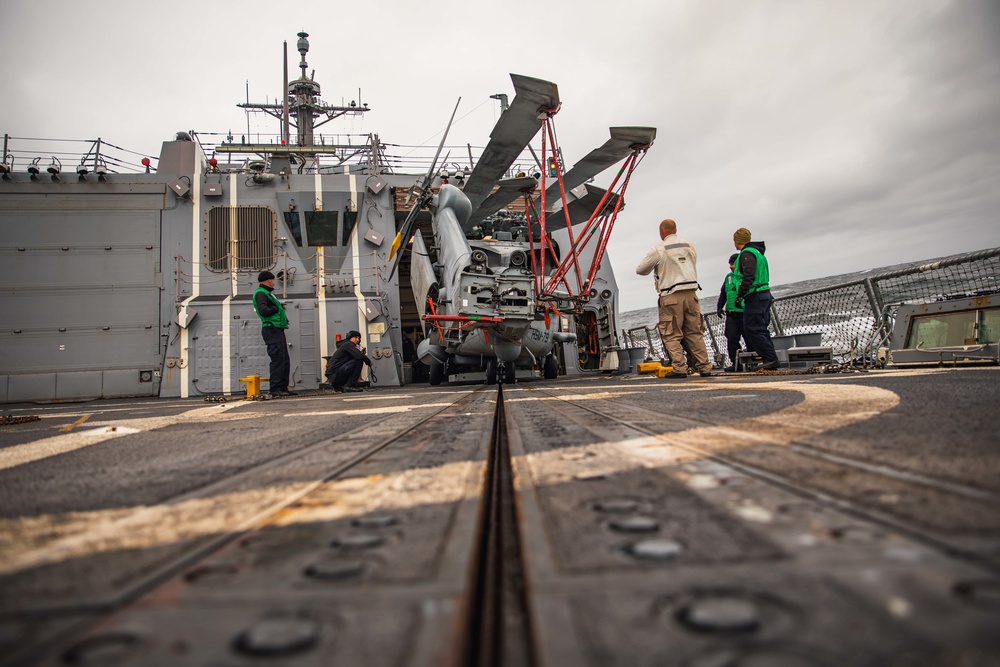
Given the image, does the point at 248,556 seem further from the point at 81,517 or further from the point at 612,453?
the point at 612,453

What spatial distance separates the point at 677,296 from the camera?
6.39 meters

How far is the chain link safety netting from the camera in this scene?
6328 mm

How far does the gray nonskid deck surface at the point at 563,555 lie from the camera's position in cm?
49

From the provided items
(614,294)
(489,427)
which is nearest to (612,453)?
(489,427)

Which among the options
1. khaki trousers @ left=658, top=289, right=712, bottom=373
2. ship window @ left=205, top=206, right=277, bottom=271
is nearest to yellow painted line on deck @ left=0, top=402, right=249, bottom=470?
khaki trousers @ left=658, top=289, right=712, bottom=373

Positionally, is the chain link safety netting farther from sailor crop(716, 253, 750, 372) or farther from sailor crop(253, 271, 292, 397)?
sailor crop(253, 271, 292, 397)

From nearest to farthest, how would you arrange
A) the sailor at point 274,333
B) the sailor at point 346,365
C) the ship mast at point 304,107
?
1. the sailor at point 274,333
2. the sailor at point 346,365
3. the ship mast at point 304,107

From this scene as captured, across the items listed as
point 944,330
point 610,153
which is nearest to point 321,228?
point 610,153

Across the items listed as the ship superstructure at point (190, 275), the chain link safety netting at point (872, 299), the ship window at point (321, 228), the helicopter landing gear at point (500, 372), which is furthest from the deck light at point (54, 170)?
the chain link safety netting at point (872, 299)

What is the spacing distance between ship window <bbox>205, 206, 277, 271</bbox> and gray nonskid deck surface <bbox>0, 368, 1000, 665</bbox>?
9539mm

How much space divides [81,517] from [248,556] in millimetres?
535

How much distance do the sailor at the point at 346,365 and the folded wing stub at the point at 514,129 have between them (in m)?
3.24

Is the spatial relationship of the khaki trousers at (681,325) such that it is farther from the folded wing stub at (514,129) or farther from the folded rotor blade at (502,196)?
the folded rotor blade at (502,196)

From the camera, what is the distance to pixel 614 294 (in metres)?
11.0
